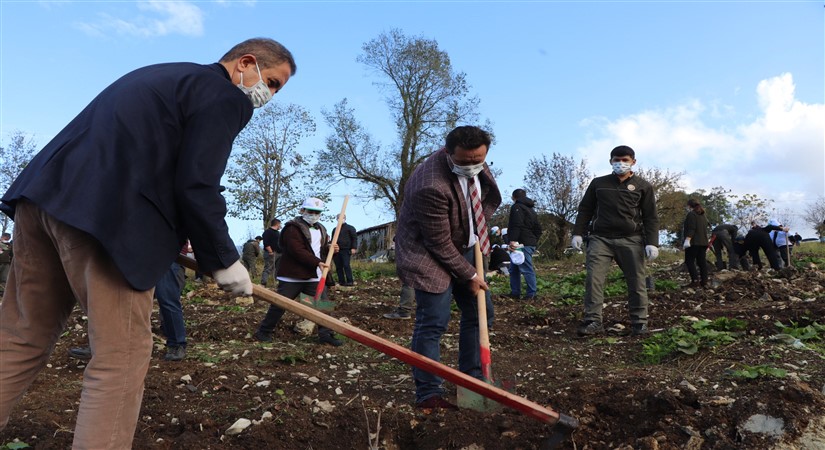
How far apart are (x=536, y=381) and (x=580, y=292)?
222 inches

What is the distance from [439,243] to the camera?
3637 millimetres

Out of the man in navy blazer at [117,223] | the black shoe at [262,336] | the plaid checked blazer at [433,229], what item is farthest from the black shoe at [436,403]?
the black shoe at [262,336]

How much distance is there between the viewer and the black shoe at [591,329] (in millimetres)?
6094

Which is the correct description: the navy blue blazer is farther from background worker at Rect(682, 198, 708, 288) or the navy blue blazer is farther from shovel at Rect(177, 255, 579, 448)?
background worker at Rect(682, 198, 708, 288)

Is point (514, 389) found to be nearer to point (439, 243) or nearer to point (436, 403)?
point (436, 403)

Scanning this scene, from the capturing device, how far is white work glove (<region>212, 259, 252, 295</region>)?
2384 mm

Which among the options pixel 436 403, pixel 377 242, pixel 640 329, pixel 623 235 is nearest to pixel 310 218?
pixel 623 235

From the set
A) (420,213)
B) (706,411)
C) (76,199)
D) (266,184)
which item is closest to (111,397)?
(76,199)

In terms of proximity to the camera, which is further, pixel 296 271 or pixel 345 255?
pixel 345 255

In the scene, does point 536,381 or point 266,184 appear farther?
point 266,184

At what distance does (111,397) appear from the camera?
6.87ft

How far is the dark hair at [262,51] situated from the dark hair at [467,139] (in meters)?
1.30

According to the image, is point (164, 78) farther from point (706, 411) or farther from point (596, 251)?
point (596, 251)

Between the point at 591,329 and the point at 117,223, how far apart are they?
5.05 metres
